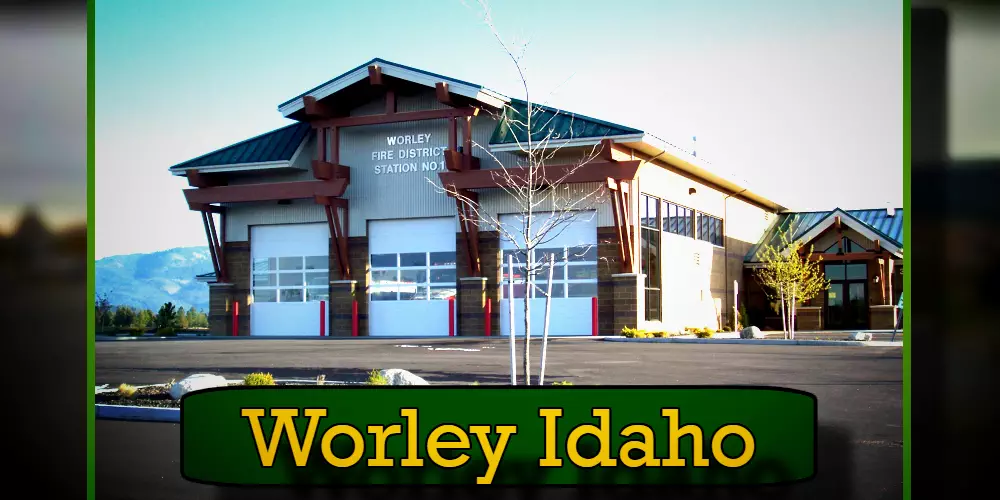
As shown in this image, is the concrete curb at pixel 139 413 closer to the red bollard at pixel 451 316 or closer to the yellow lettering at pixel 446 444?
the yellow lettering at pixel 446 444

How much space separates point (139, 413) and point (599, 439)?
5038 mm

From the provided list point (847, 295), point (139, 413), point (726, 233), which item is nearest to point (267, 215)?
point (139, 413)

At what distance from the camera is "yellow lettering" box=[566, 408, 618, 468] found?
6551mm

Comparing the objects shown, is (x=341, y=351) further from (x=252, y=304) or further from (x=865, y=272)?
(x=865, y=272)

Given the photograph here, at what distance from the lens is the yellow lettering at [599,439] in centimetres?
655

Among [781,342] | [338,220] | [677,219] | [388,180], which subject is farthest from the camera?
[677,219]

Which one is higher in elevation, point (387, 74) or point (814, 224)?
point (387, 74)

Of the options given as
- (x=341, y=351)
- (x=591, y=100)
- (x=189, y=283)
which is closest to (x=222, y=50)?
(x=189, y=283)

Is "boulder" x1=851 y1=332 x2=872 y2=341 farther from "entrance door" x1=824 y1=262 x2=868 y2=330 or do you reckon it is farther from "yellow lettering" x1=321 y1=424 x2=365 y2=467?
"yellow lettering" x1=321 y1=424 x2=365 y2=467

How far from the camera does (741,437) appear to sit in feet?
21.5

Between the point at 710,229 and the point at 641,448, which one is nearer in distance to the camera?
the point at 641,448

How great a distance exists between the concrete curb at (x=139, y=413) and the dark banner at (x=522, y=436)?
9.44 ft

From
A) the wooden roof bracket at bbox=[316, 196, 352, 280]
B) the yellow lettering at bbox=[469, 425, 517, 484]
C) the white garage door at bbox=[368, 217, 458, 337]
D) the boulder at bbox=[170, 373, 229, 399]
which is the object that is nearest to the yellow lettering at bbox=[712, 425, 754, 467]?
the yellow lettering at bbox=[469, 425, 517, 484]
